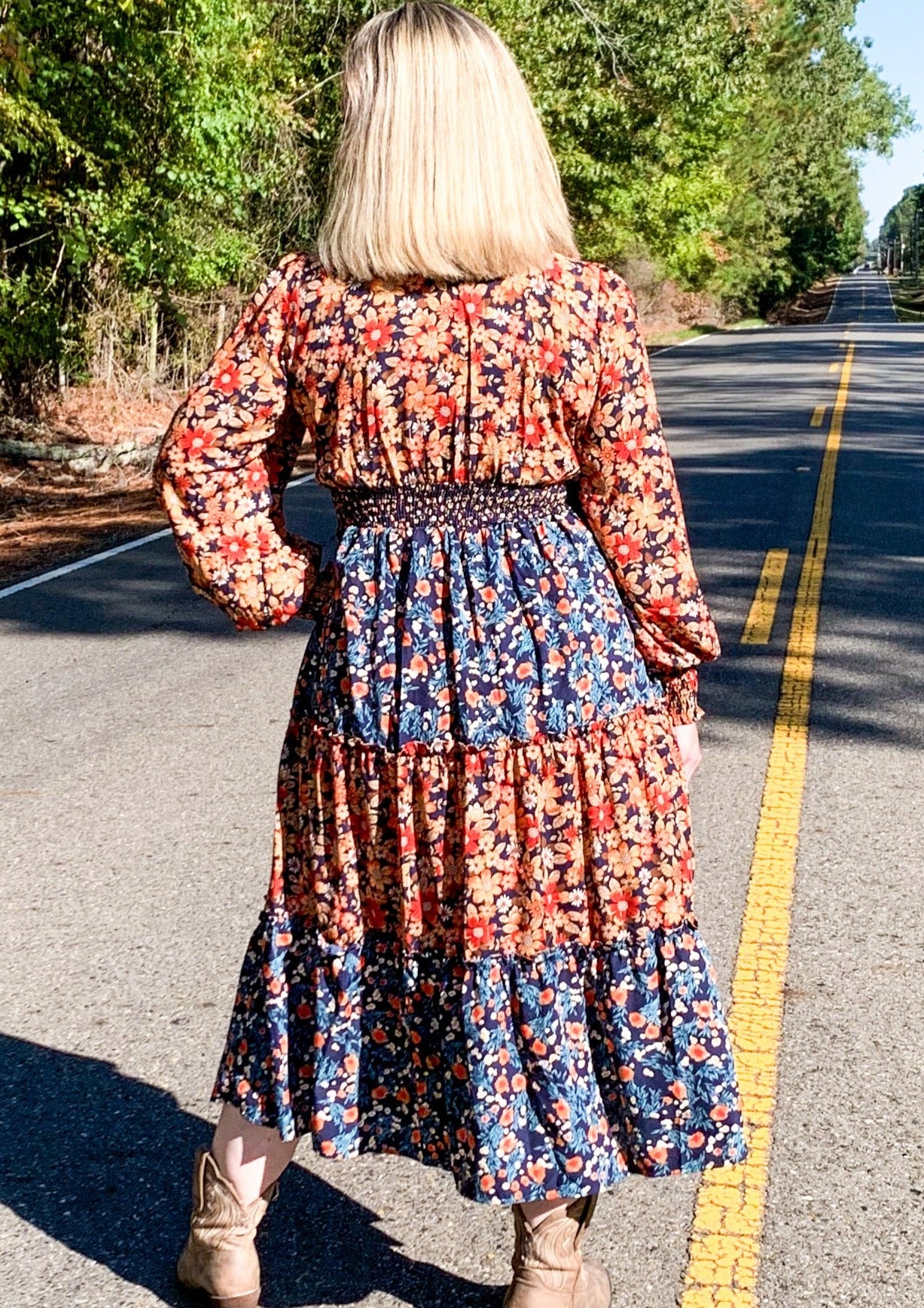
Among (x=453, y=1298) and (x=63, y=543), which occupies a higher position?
(x=453, y=1298)

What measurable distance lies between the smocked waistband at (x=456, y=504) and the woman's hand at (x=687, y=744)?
41 cm

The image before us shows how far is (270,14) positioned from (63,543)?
9198 millimetres

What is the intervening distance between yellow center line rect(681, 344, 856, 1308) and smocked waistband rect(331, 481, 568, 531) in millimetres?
1331

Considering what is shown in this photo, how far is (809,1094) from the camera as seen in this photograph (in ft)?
11.3

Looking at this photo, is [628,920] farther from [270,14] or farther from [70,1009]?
[270,14]

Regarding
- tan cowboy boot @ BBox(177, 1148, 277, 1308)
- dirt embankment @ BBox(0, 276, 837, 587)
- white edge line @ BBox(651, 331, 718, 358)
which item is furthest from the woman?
white edge line @ BBox(651, 331, 718, 358)

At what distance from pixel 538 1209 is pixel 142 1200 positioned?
0.90 metres

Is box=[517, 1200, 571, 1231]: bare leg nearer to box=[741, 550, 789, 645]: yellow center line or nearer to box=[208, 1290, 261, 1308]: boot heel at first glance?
box=[208, 1290, 261, 1308]: boot heel

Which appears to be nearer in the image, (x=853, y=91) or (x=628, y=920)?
(x=628, y=920)

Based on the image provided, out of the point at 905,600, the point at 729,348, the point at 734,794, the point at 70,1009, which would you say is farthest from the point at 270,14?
the point at 729,348

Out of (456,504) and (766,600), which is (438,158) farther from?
(766,600)

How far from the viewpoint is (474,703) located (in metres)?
2.45

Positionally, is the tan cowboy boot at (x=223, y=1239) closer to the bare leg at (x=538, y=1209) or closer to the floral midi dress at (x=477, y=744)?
the floral midi dress at (x=477, y=744)

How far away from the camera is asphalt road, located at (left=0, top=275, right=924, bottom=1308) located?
2908mm
